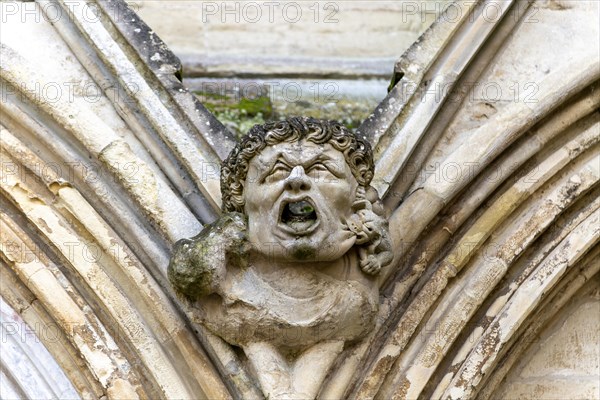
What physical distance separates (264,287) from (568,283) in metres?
1.06

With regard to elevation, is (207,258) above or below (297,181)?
below

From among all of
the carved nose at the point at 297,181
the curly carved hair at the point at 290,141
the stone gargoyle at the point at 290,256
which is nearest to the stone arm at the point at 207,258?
the stone gargoyle at the point at 290,256

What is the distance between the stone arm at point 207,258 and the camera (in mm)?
4266

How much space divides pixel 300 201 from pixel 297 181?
7 centimetres

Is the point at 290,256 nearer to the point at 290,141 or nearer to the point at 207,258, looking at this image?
the point at 207,258

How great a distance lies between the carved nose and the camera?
→ 4223 millimetres

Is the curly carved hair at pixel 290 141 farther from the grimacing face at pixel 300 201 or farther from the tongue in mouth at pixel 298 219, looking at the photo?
the tongue in mouth at pixel 298 219

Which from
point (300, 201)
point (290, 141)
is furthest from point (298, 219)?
point (290, 141)

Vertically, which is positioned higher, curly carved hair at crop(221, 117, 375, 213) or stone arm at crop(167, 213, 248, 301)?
curly carved hair at crop(221, 117, 375, 213)

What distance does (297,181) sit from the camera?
422 centimetres

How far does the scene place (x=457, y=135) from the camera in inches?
189

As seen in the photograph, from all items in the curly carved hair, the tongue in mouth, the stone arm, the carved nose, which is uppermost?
the curly carved hair

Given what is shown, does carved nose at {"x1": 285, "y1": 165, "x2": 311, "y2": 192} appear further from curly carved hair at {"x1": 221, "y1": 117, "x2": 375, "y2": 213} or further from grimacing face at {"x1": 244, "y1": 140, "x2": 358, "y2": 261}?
curly carved hair at {"x1": 221, "y1": 117, "x2": 375, "y2": 213}

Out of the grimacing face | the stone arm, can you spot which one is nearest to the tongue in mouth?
the grimacing face
